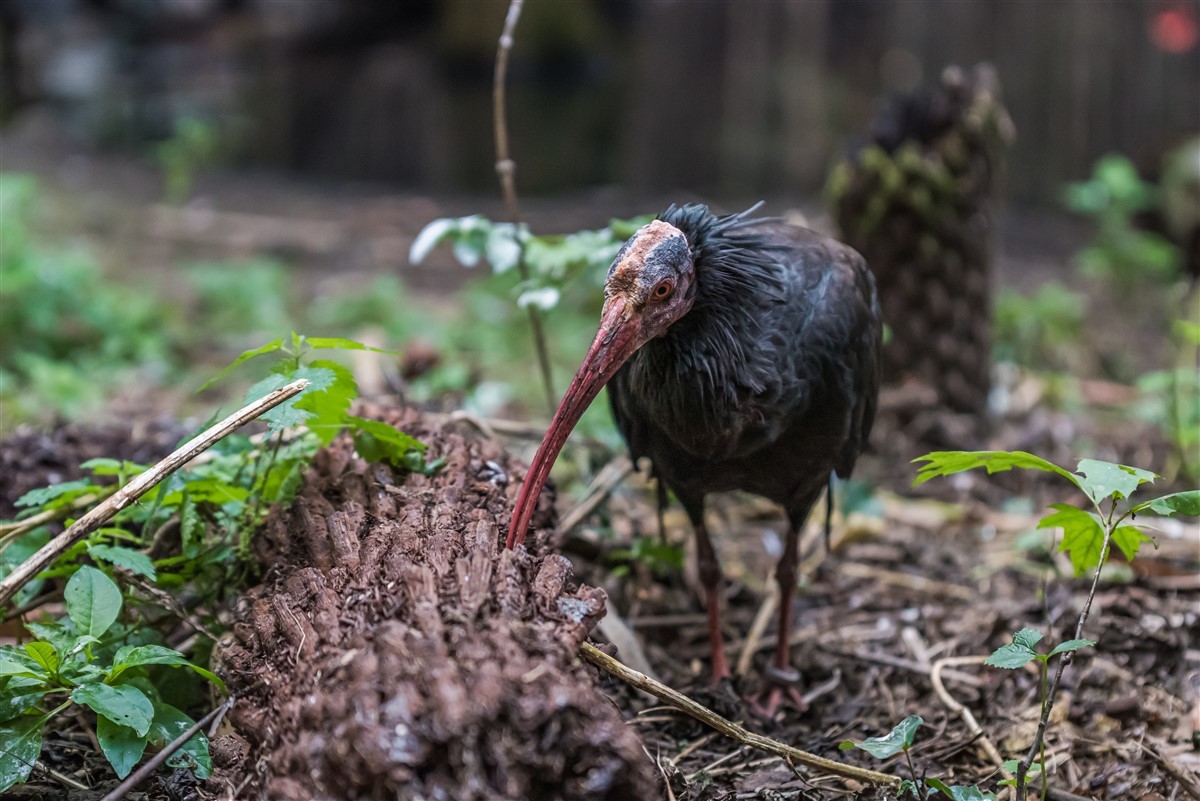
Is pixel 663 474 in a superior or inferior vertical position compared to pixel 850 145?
inferior

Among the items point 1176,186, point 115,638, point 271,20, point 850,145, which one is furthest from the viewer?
point 271,20

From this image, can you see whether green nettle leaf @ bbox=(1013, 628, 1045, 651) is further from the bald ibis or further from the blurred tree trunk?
the blurred tree trunk

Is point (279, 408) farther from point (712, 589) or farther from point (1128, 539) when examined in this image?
point (1128, 539)

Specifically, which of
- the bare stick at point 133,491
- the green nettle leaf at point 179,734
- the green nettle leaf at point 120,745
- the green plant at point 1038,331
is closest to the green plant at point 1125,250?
the green plant at point 1038,331

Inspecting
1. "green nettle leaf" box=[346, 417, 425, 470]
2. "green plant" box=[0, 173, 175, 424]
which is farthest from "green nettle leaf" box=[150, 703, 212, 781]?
"green plant" box=[0, 173, 175, 424]

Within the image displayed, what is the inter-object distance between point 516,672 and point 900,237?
365cm

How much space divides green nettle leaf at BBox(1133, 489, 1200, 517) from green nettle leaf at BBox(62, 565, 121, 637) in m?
2.10

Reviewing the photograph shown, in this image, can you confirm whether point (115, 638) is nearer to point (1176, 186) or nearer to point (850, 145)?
point (850, 145)

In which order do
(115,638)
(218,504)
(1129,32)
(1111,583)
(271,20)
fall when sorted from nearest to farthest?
(115,638), (218,504), (1111,583), (1129,32), (271,20)

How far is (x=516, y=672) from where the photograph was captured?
5.62ft

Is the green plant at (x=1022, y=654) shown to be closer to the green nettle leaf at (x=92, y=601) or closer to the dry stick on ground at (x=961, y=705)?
the dry stick on ground at (x=961, y=705)

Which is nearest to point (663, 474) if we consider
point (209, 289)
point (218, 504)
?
point (218, 504)

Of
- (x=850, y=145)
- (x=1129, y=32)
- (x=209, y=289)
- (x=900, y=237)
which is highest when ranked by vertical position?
(x=1129, y=32)

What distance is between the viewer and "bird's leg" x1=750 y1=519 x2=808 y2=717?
10.1 ft
